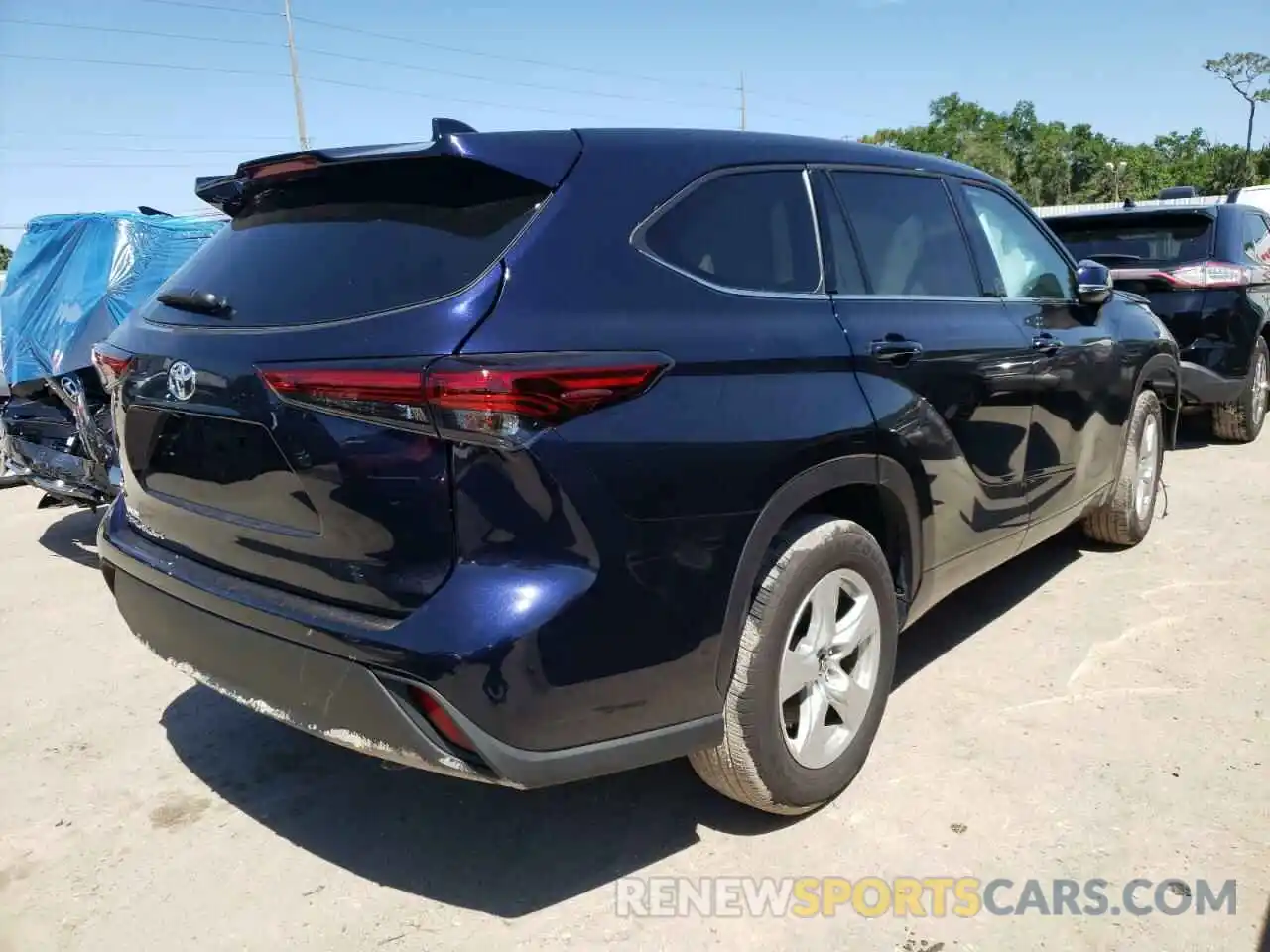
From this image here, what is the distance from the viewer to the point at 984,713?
3.39 m

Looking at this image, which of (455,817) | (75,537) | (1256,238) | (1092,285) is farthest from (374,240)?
(1256,238)

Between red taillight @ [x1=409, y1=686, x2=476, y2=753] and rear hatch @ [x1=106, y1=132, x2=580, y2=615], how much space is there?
190 millimetres

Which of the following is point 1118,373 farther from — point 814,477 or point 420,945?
point 420,945

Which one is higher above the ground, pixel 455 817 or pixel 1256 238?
pixel 1256 238

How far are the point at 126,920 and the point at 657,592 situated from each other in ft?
5.12

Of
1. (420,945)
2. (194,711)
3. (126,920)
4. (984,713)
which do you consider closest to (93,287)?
(194,711)

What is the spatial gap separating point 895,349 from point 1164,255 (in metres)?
5.36

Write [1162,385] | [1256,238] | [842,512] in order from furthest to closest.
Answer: [1256,238], [1162,385], [842,512]

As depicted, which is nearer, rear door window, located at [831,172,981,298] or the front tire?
the front tire

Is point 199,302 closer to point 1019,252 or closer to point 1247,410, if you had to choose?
point 1019,252

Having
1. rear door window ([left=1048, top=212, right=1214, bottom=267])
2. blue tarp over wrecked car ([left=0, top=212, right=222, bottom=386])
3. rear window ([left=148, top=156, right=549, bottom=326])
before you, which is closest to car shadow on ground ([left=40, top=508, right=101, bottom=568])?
blue tarp over wrecked car ([left=0, top=212, right=222, bottom=386])

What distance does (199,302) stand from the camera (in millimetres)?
2518

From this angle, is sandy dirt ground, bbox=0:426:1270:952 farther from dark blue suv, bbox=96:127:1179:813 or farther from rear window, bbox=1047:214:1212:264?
rear window, bbox=1047:214:1212:264

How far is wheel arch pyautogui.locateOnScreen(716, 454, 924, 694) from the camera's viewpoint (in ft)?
7.73
